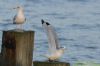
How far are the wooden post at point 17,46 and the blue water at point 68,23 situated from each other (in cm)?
476

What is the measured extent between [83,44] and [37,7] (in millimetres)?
8515

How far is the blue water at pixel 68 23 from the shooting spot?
13.3 m

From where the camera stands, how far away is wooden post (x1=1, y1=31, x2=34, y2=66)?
5941 mm

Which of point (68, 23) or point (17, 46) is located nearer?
point (17, 46)

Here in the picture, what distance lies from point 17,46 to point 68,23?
12.6 metres

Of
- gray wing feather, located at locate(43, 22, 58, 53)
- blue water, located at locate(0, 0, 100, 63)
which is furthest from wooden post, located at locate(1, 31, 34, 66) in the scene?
blue water, located at locate(0, 0, 100, 63)

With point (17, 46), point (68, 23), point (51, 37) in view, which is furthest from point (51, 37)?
point (68, 23)

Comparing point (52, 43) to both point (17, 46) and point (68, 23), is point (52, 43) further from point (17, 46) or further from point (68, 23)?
point (68, 23)

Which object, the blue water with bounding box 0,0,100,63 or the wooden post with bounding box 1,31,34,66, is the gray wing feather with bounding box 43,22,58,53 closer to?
the wooden post with bounding box 1,31,34,66

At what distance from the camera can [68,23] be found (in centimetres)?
1852

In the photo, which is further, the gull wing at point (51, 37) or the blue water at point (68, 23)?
the blue water at point (68, 23)

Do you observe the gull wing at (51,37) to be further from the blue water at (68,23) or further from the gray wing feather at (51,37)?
the blue water at (68,23)

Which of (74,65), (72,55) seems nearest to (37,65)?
(74,65)

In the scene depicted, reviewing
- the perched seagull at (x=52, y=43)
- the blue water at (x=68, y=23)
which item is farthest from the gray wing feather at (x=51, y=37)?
the blue water at (x=68, y=23)
